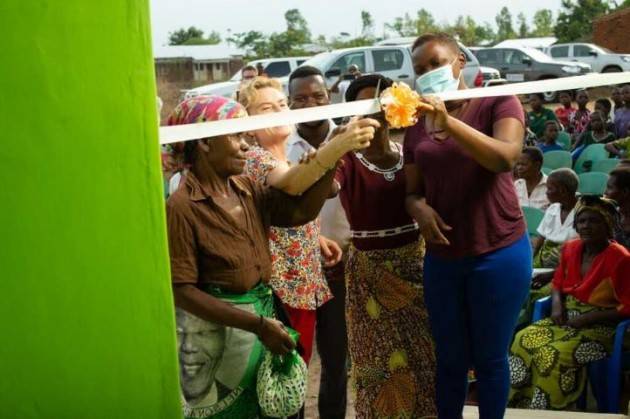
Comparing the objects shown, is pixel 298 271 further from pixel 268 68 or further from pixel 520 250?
pixel 268 68

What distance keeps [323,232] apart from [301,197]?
3.91ft

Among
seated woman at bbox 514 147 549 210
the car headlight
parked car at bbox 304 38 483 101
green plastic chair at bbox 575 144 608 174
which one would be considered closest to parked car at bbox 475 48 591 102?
the car headlight

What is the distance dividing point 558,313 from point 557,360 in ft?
0.83

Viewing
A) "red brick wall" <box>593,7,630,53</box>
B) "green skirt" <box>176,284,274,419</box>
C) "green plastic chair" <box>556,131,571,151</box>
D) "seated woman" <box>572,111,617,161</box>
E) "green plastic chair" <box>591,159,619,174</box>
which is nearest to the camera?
"green skirt" <box>176,284,274,419</box>

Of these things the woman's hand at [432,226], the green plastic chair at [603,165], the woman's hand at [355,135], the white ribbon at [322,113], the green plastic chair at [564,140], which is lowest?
the green plastic chair at [564,140]

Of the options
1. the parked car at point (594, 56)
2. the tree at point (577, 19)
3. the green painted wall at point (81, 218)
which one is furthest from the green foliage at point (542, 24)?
the green painted wall at point (81, 218)

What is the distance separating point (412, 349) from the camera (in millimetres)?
3781

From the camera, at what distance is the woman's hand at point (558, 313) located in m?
4.45

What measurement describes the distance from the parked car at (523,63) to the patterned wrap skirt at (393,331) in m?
19.9

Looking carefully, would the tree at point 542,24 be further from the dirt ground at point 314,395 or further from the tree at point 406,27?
the dirt ground at point 314,395

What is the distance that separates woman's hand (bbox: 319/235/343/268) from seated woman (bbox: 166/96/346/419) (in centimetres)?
93

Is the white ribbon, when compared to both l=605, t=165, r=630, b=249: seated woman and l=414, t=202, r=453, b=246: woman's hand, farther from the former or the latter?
l=605, t=165, r=630, b=249: seated woman

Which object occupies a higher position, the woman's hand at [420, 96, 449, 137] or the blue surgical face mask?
the blue surgical face mask

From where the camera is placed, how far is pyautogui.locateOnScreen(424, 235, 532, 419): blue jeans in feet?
10.9
